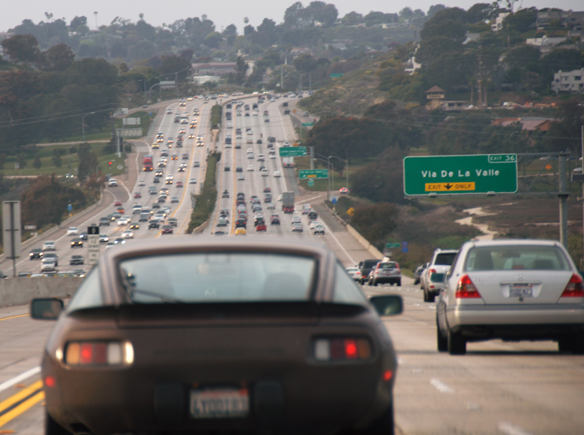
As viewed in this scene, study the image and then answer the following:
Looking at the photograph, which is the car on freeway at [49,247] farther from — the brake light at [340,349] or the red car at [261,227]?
the brake light at [340,349]

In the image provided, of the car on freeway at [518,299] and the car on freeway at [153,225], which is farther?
the car on freeway at [153,225]

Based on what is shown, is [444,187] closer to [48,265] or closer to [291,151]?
[48,265]

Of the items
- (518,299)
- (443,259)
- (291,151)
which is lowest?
(291,151)

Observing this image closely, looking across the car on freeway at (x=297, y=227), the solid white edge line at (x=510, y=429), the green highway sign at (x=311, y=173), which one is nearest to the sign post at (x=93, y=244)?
the solid white edge line at (x=510, y=429)

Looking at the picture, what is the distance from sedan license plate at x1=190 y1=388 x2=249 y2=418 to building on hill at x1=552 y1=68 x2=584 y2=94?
7945 inches

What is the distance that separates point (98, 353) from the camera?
4828 millimetres

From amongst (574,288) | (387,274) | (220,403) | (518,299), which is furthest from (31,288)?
(220,403)

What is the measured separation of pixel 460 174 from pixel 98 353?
42088 mm

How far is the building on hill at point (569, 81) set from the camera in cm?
19575

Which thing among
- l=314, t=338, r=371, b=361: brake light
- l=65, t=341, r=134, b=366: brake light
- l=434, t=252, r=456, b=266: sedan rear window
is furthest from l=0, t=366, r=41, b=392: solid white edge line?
l=434, t=252, r=456, b=266: sedan rear window

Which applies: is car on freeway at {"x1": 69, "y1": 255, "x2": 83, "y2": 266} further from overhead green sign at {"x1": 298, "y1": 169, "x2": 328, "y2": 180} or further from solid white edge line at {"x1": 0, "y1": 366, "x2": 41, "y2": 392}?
solid white edge line at {"x1": 0, "y1": 366, "x2": 41, "y2": 392}

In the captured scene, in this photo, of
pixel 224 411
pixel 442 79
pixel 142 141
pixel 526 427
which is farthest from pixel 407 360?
pixel 442 79

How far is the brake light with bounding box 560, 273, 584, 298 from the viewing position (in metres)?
11.8

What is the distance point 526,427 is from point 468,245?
17.7 ft
